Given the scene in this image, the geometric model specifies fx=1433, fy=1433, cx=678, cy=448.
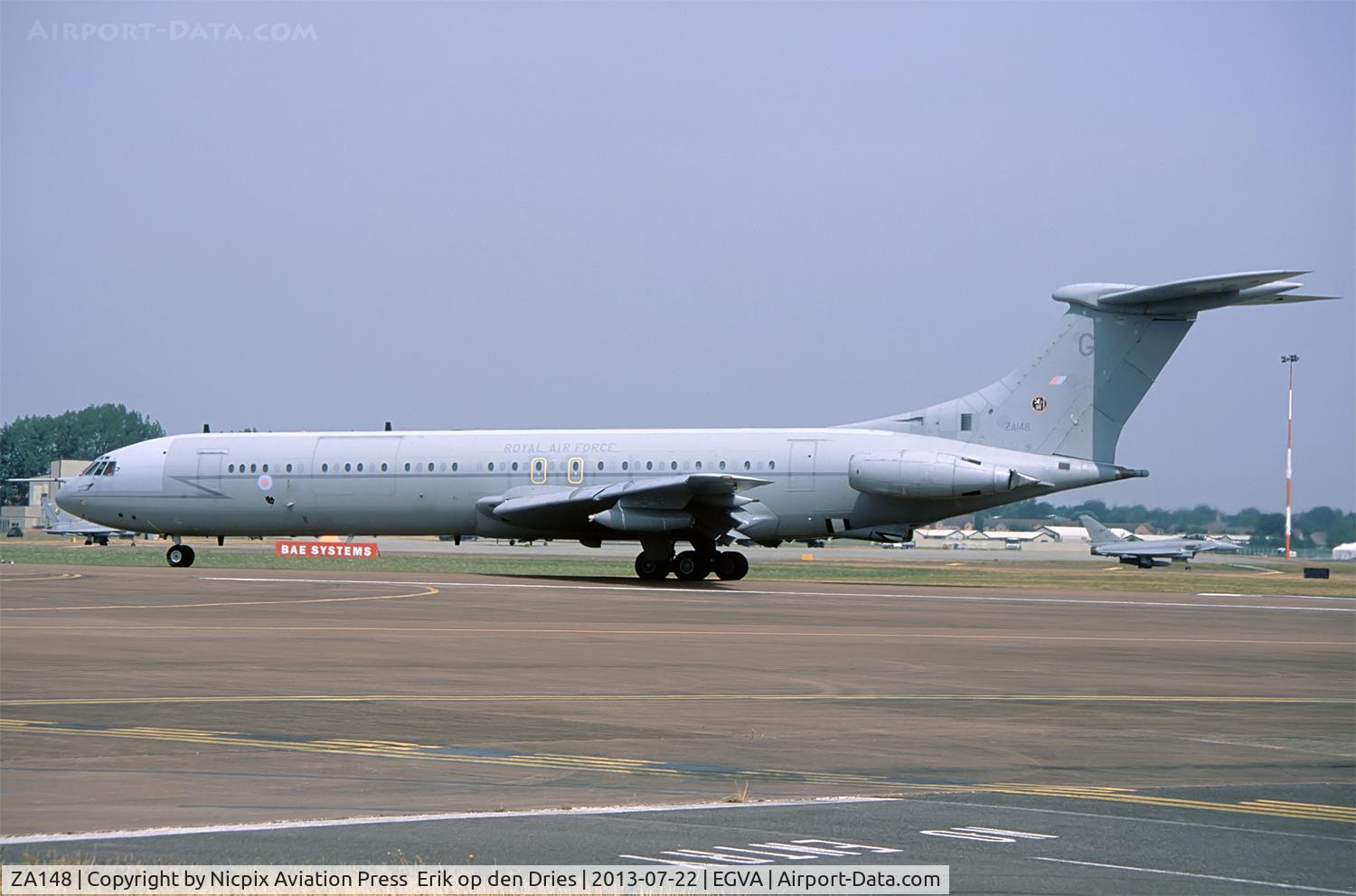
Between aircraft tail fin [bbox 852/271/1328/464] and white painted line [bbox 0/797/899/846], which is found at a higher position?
aircraft tail fin [bbox 852/271/1328/464]

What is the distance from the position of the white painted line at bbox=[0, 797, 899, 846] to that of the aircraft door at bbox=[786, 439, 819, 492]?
27110 millimetres

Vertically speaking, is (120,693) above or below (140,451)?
below

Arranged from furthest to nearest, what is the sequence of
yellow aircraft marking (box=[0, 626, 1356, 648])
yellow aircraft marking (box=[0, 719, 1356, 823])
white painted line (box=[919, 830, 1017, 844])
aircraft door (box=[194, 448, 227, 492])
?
aircraft door (box=[194, 448, 227, 492]) < yellow aircraft marking (box=[0, 626, 1356, 648]) < yellow aircraft marking (box=[0, 719, 1356, 823]) < white painted line (box=[919, 830, 1017, 844])

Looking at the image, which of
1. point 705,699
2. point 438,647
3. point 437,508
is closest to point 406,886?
point 705,699

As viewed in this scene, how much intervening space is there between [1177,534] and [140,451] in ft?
195

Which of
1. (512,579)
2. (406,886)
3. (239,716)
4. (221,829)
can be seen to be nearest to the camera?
(406,886)

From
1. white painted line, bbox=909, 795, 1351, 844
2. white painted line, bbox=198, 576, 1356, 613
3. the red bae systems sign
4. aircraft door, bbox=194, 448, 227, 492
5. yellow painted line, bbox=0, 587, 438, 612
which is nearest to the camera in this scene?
white painted line, bbox=909, 795, 1351, 844

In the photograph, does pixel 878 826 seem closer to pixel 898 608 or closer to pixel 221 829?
pixel 221 829

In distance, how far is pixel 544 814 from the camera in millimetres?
8758

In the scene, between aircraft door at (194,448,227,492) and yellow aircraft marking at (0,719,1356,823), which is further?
aircraft door at (194,448,227,492)

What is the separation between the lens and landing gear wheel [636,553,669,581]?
37562 mm

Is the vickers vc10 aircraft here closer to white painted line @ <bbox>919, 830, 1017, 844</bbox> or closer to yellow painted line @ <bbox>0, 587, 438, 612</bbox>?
yellow painted line @ <bbox>0, 587, 438, 612</bbox>

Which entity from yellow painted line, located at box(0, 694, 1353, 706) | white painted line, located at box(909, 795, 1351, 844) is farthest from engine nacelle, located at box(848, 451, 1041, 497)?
white painted line, located at box(909, 795, 1351, 844)

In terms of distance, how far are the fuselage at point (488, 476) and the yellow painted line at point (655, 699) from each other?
19.4m
